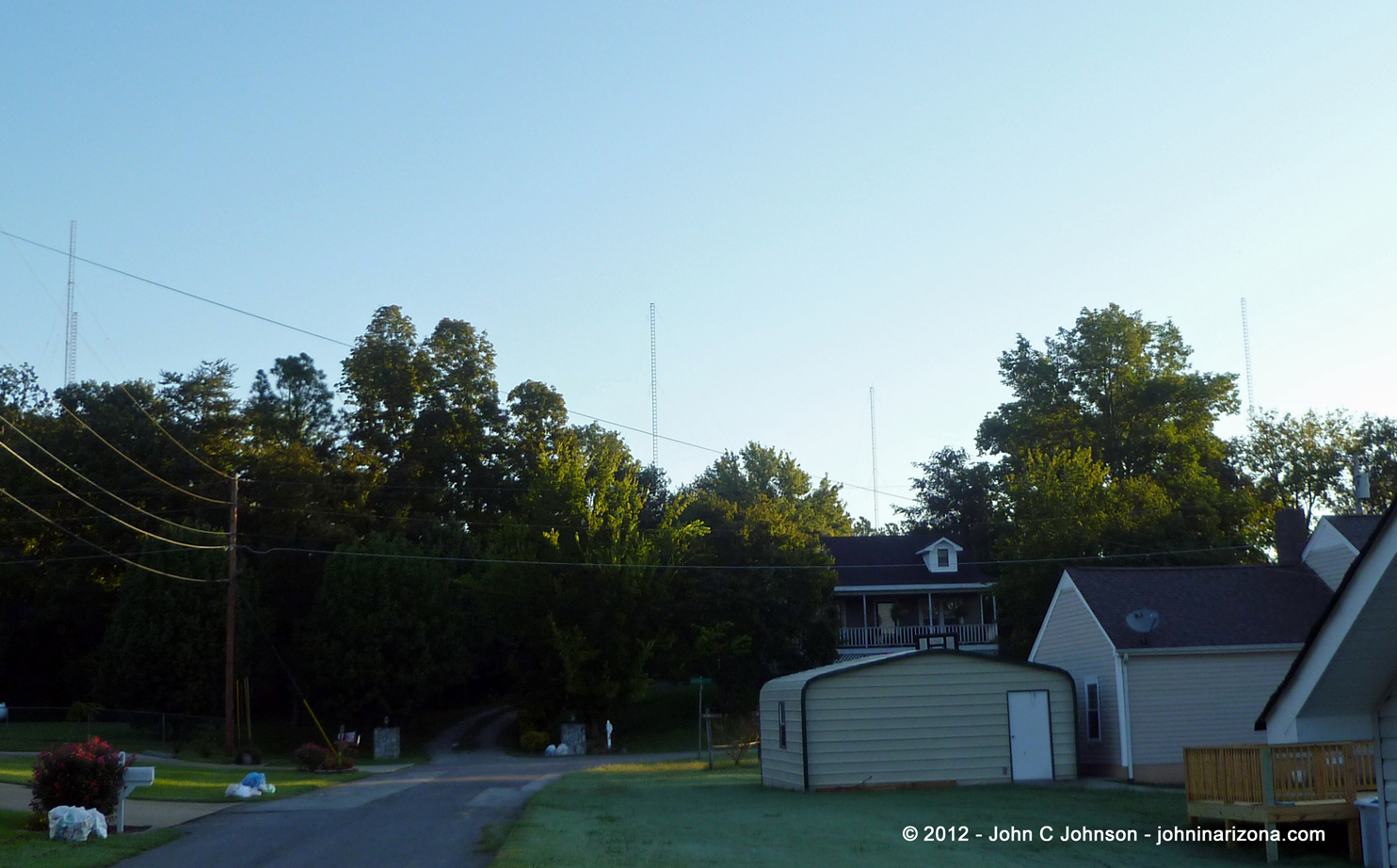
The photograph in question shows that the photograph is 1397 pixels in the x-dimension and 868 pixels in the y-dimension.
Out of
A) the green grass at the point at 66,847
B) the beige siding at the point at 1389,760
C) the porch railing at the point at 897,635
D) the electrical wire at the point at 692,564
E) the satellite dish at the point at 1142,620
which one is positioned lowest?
the green grass at the point at 66,847

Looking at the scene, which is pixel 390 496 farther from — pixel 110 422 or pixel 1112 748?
pixel 1112 748

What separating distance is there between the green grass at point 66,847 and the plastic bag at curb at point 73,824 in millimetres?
112

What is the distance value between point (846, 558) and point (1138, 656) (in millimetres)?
29998

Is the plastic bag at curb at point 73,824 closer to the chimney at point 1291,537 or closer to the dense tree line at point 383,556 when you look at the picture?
the dense tree line at point 383,556

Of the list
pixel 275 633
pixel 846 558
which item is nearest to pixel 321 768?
pixel 275 633

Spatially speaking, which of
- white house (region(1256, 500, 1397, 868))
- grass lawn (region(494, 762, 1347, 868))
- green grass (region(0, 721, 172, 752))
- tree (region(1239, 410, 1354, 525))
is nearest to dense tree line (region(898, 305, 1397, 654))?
tree (region(1239, 410, 1354, 525))

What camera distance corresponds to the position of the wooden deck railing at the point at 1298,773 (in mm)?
14500

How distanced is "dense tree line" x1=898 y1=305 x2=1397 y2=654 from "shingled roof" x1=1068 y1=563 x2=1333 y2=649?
1549cm

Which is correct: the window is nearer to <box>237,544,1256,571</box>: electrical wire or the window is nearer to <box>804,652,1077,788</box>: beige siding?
<box>804,652,1077,788</box>: beige siding

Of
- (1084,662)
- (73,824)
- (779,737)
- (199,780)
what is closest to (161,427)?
(199,780)

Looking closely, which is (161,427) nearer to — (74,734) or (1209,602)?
(74,734)

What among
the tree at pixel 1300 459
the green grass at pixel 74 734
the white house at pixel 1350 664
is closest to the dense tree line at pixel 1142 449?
the tree at pixel 1300 459

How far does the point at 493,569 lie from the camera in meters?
43.8

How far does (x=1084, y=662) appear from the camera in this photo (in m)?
27.1
